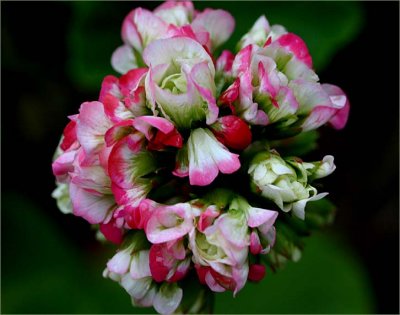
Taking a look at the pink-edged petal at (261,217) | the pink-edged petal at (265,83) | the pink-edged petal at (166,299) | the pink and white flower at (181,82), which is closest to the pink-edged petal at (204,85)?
the pink and white flower at (181,82)

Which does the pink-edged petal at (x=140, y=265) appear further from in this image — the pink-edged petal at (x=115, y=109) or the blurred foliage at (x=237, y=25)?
the blurred foliage at (x=237, y=25)

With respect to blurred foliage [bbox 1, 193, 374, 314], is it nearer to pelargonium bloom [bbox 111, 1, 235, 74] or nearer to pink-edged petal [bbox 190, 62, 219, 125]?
pelargonium bloom [bbox 111, 1, 235, 74]

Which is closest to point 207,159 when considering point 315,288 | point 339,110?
point 339,110

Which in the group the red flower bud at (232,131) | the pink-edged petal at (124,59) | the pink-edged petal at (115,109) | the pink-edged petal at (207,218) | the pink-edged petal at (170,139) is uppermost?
the pink-edged petal at (115,109)

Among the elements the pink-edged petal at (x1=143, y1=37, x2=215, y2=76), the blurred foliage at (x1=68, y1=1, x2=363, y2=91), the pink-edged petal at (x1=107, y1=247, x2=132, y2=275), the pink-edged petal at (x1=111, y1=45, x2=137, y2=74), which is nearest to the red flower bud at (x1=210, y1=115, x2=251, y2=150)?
the pink-edged petal at (x1=143, y1=37, x2=215, y2=76)

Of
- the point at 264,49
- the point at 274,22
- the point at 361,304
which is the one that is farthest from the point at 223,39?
the point at 361,304

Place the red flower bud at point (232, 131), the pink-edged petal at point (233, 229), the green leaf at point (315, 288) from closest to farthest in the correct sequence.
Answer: the pink-edged petal at point (233, 229), the red flower bud at point (232, 131), the green leaf at point (315, 288)
